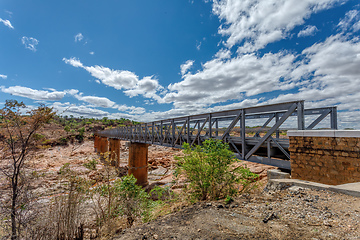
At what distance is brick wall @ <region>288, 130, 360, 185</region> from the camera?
157 inches

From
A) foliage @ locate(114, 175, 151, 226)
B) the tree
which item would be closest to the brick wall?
foliage @ locate(114, 175, 151, 226)

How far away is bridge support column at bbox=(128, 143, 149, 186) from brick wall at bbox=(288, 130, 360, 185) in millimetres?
13406

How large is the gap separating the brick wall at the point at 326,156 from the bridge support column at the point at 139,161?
44.0 ft

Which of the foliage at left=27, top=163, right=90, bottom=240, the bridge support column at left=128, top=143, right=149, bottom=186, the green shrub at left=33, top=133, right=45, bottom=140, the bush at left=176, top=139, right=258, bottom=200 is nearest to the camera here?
the foliage at left=27, top=163, right=90, bottom=240

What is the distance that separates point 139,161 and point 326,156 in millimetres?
14805

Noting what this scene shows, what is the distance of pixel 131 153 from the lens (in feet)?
54.9

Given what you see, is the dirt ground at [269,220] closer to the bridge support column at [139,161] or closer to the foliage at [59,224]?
the foliage at [59,224]

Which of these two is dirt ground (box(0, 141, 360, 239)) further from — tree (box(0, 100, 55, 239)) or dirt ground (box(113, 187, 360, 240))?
tree (box(0, 100, 55, 239))

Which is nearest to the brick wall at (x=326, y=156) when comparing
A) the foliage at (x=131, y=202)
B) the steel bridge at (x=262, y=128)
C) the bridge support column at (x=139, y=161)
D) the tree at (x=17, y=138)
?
the steel bridge at (x=262, y=128)

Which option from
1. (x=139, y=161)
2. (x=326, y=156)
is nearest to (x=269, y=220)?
(x=326, y=156)

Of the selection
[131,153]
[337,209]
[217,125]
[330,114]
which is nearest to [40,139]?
[217,125]

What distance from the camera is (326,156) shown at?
14.2ft

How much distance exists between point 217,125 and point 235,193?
3.80m

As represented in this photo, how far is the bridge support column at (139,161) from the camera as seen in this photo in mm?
16094
